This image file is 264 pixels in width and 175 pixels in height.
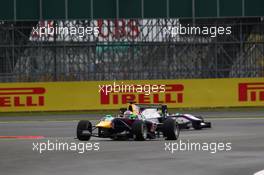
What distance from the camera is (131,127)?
21.8 m

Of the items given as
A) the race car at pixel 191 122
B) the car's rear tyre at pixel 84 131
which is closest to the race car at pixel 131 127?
the car's rear tyre at pixel 84 131

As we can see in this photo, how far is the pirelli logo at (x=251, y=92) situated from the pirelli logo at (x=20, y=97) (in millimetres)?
10221

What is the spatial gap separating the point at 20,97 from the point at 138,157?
22.7 metres

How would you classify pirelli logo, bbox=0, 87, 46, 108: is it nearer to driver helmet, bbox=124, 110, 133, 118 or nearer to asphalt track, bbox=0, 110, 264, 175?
asphalt track, bbox=0, 110, 264, 175

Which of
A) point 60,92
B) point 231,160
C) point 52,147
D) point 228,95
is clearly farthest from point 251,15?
point 231,160

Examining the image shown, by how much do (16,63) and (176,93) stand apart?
853 centimetres

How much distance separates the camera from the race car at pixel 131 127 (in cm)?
2145

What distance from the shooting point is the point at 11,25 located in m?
42.7

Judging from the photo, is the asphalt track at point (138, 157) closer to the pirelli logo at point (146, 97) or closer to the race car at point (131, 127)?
the race car at point (131, 127)

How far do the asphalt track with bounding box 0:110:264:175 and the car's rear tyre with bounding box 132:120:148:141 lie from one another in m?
0.33

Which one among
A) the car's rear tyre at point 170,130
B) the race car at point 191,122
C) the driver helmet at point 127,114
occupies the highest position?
the driver helmet at point 127,114

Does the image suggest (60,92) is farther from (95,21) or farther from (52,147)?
(52,147)

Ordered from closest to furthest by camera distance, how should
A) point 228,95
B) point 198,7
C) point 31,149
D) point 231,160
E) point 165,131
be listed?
point 231,160, point 31,149, point 165,131, point 228,95, point 198,7

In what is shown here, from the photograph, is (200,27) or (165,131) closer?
(165,131)
